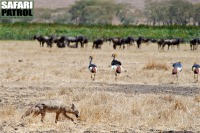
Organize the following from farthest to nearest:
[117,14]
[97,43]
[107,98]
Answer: [117,14] < [97,43] < [107,98]

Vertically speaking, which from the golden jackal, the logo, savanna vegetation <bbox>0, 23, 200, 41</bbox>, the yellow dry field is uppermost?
the logo

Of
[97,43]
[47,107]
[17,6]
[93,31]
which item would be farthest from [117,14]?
[47,107]

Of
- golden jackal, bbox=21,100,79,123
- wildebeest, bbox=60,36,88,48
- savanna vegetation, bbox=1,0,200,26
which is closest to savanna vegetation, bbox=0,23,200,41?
wildebeest, bbox=60,36,88,48

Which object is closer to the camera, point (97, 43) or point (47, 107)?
point (47, 107)

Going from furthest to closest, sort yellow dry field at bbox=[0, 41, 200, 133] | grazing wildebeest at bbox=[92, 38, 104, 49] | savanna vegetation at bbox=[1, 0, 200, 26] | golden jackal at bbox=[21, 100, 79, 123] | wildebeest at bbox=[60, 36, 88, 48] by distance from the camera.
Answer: savanna vegetation at bbox=[1, 0, 200, 26]
wildebeest at bbox=[60, 36, 88, 48]
grazing wildebeest at bbox=[92, 38, 104, 49]
yellow dry field at bbox=[0, 41, 200, 133]
golden jackal at bbox=[21, 100, 79, 123]

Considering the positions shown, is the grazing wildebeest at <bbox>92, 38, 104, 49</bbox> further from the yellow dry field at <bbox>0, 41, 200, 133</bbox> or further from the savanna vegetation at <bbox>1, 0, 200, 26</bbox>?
the savanna vegetation at <bbox>1, 0, 200, 26</bbox>

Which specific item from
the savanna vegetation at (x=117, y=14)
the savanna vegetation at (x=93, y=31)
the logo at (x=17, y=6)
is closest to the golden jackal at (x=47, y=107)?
the logo at (x=17, y=6)

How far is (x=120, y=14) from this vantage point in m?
168

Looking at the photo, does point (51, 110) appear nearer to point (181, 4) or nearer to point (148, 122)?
point (148, 122)

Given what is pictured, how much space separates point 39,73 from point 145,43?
4037 cm

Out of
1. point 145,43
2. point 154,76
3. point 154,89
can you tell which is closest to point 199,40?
point 145,43

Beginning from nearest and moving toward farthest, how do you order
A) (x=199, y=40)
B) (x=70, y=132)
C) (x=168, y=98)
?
(x=70, y=132) < (x=168, y=98) < (x=199, y=40)

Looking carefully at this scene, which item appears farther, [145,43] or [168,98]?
[145,43]

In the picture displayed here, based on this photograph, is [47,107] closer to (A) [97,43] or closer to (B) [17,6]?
(A) [97,43]
